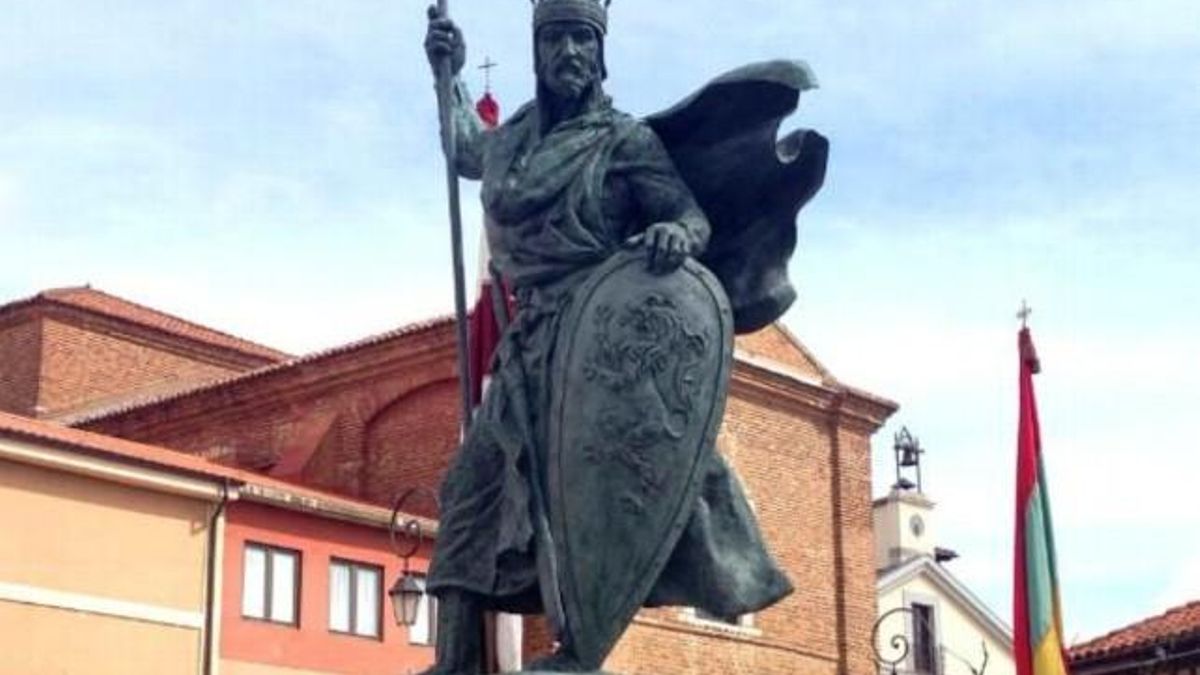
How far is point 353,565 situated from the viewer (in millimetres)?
30234

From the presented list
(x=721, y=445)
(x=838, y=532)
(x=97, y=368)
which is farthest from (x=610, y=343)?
(x=97, y=368)

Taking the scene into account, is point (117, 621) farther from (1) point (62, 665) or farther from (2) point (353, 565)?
(2) point (353, 565)

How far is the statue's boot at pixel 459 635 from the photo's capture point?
6055 mm

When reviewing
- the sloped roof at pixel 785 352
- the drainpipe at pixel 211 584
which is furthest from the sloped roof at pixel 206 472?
the sloped roof at pixel 785 352

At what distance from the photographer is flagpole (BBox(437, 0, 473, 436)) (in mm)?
6453

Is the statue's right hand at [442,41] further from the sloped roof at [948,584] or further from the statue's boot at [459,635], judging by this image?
the sloped roof at [948,584]

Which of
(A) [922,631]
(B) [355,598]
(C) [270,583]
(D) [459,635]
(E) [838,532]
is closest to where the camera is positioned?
(D) [459,635]

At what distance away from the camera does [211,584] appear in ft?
93.6

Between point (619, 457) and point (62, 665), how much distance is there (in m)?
22.3

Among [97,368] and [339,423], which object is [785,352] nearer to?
[339,423]

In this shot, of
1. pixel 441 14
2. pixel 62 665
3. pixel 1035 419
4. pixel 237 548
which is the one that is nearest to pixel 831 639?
pixel 237 548

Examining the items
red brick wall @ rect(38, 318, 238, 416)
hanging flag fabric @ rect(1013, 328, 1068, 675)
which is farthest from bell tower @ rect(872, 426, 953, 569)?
hanging flag fabric @ rect(1013, 328, 1068, 675)

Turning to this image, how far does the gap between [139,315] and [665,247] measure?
38.4m

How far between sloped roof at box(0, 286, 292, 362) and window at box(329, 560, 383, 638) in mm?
13825
